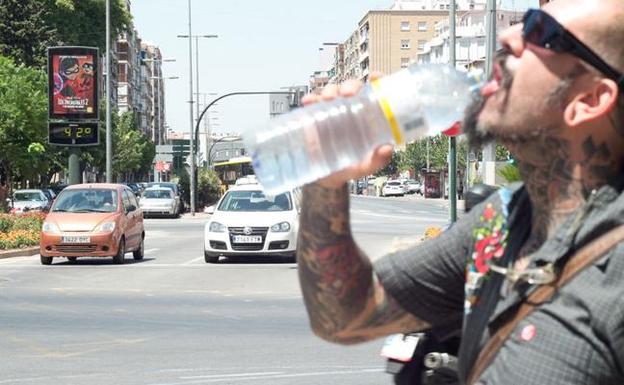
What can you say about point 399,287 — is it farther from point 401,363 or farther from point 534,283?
point 401,363

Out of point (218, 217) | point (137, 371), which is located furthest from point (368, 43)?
point (137, 371)

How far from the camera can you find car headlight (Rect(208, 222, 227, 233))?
71.4ft

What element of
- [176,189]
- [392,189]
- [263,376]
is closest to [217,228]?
[263,376]

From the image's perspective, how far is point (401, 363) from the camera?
4.33 metres

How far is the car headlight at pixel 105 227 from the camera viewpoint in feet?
71.2

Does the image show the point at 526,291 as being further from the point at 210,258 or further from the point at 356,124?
the point at 210,258

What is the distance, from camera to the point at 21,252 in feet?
83.7

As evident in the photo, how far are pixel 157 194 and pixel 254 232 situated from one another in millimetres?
30750

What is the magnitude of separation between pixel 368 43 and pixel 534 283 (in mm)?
159144

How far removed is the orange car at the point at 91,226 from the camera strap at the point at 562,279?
20196 millimetres

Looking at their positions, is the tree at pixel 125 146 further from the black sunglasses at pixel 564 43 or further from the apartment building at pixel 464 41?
the black sunglasses at pixel 564 43

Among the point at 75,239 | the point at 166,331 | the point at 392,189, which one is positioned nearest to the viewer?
the point at 166,331

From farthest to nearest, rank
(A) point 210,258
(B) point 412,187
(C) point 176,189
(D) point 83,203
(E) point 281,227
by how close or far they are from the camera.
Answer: (B) point 412,187, (C) point 176,189, (D) point 83,203, (A) point 210,258, (E) point 281,227

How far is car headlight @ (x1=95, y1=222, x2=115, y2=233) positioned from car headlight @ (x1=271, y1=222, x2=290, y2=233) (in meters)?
3.04
